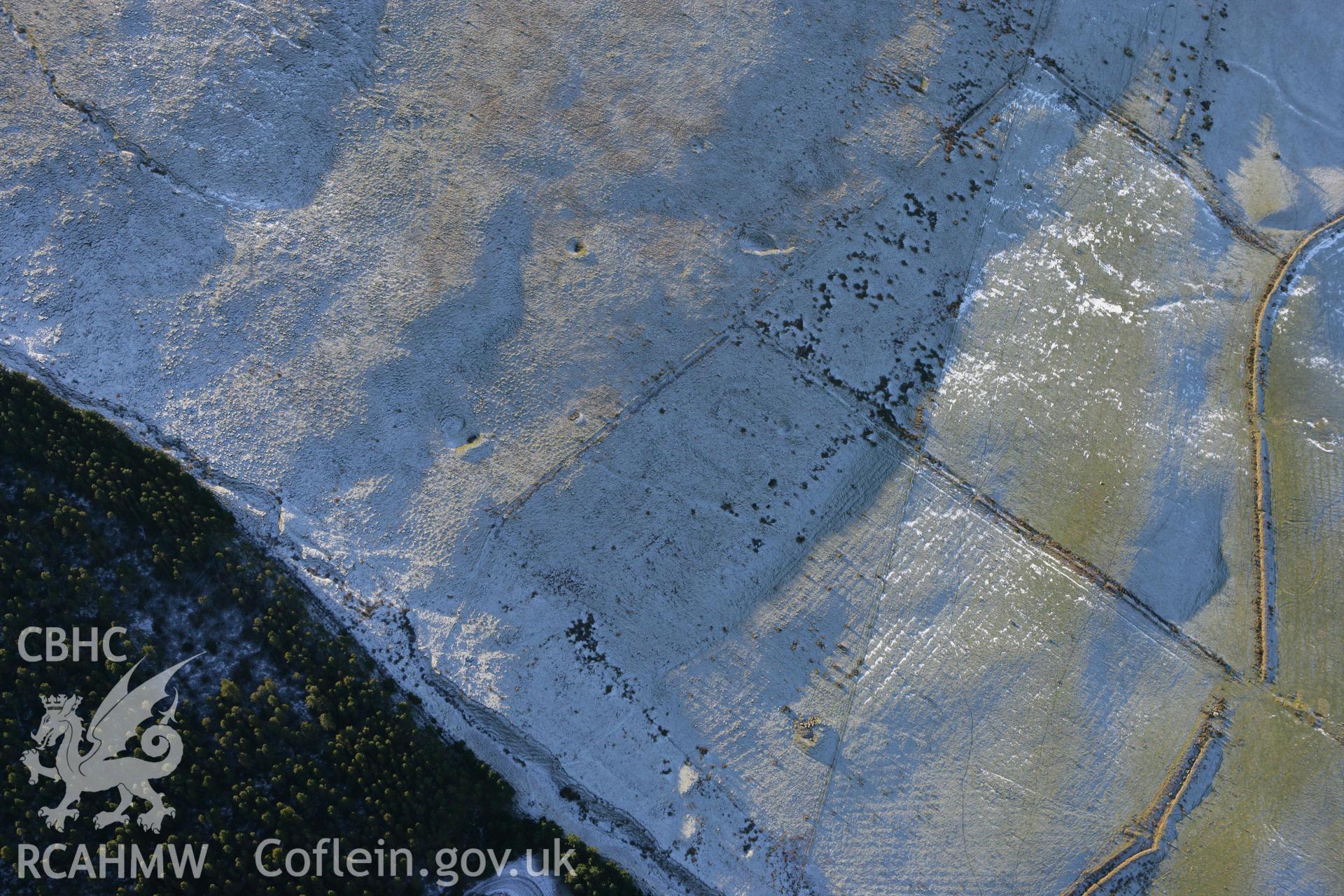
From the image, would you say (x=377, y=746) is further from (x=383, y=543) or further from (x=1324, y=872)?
(x=1324, y=872)

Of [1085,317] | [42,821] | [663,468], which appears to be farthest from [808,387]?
[42,821]

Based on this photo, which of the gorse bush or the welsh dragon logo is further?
the gorse bush

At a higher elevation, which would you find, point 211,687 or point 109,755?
point 211,687

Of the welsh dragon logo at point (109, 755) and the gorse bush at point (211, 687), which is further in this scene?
the gorse bush at point (211, 687)

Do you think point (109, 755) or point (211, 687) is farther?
point (211, 687)
